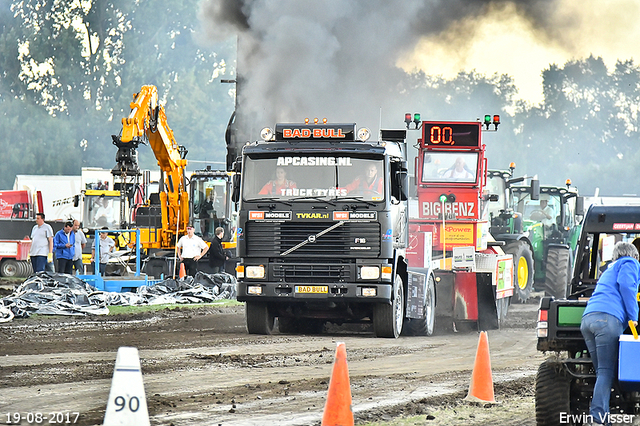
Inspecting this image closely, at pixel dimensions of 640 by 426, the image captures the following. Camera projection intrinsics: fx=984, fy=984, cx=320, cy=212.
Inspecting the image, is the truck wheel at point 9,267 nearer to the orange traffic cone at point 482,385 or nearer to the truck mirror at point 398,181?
the truck mirror at point 398,181

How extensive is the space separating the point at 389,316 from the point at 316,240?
5.40 feet

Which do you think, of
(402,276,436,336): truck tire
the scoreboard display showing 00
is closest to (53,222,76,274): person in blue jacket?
the scoreboard display showing 00

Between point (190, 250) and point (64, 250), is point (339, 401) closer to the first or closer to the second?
point (190, 250)

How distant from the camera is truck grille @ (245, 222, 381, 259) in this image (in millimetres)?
14430

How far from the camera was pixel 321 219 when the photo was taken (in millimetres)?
14477

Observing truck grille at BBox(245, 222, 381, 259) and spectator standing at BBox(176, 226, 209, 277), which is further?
spectator standing at BBox(176, 226, 209, 277)

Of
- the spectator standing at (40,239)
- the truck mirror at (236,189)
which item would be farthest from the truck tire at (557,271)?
the spectator standing at (40,239)

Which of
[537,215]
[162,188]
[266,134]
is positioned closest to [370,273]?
[266,134]

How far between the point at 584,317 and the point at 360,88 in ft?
66.9

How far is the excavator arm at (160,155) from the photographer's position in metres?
22.8

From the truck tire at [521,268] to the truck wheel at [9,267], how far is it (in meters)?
17.0

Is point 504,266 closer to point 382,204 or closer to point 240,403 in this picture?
point 382,204

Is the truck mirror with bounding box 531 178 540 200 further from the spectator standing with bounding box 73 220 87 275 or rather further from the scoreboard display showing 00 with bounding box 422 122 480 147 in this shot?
the spectator standing with bounding box 73 220 87 275

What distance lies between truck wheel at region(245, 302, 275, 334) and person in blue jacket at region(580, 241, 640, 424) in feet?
28.5
